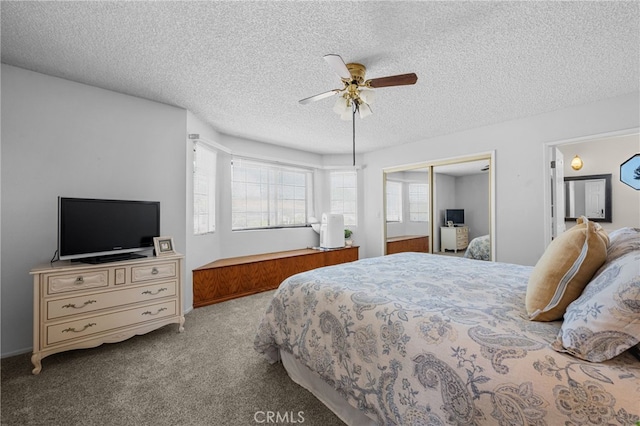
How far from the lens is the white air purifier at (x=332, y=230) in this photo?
15.9 feet

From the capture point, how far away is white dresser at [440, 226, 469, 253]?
160 inches

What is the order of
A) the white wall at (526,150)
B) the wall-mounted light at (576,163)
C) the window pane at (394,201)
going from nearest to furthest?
the white wall at (526,150) → the wall-mounted light at (576,163) → the window pane at (394,201)

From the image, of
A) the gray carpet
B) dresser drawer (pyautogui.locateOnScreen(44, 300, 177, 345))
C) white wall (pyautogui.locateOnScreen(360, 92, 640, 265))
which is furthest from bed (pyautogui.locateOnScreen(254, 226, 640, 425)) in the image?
white wall (pyautogui.locateOnScreen(360, 92, 640, 265))

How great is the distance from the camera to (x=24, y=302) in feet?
7.40

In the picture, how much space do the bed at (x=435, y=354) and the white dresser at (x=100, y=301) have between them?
1.15 meters

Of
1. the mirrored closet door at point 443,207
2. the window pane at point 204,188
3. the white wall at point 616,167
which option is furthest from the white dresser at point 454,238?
the window pane at point 204,188

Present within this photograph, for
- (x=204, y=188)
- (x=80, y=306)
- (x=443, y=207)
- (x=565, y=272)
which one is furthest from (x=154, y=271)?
(x=443, y=207)

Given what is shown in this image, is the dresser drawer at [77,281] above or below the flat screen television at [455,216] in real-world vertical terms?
below

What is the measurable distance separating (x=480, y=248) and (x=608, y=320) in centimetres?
325

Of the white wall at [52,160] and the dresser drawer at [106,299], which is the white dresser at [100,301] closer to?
the dresser drawer at [106,299]

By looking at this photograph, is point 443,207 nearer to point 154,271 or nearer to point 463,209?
point 463,209

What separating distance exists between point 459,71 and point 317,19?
53.8 inches

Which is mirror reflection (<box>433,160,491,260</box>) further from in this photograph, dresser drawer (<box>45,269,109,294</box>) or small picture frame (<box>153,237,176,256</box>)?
dresser drawer (<box>45,269,109,294</box>)

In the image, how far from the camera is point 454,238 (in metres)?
4.17
